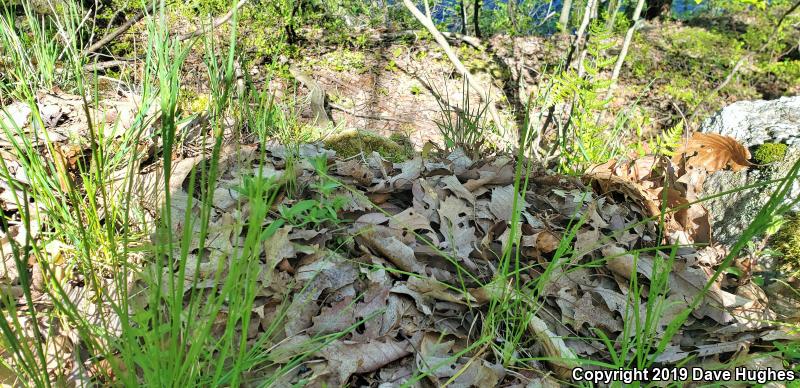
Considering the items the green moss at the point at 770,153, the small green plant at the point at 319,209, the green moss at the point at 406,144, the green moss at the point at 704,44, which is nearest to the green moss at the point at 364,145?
the green moss at the point at 406,144

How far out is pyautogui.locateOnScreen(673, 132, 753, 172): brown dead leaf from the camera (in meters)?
2.65

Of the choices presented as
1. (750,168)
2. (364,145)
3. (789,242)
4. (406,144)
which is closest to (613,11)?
(750,168)

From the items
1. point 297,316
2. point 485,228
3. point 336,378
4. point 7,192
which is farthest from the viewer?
point 485,228

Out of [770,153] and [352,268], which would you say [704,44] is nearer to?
[770,153]

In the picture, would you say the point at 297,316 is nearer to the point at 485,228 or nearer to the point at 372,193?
the point at 372,193

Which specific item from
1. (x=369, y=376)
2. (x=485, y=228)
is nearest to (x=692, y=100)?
(x=485, y=228)

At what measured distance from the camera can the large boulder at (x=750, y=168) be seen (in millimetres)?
2461

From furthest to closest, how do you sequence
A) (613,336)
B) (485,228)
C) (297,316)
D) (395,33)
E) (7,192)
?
(395,33)
(485,228)
(7,192)
(613,336)
(297,316)

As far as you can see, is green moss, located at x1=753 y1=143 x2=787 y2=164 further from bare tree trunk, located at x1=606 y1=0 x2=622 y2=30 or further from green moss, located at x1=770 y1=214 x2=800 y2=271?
bare tree trunk, located at x1=606 y1=0 x2=622 y2=30

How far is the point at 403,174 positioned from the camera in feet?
6.55

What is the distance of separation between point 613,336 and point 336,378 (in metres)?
0.89

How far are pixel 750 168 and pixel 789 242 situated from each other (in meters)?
0.57

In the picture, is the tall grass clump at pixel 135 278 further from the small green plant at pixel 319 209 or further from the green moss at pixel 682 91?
the green moss at pixel 682 91

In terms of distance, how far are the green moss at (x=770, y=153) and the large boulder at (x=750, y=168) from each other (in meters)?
0.02
